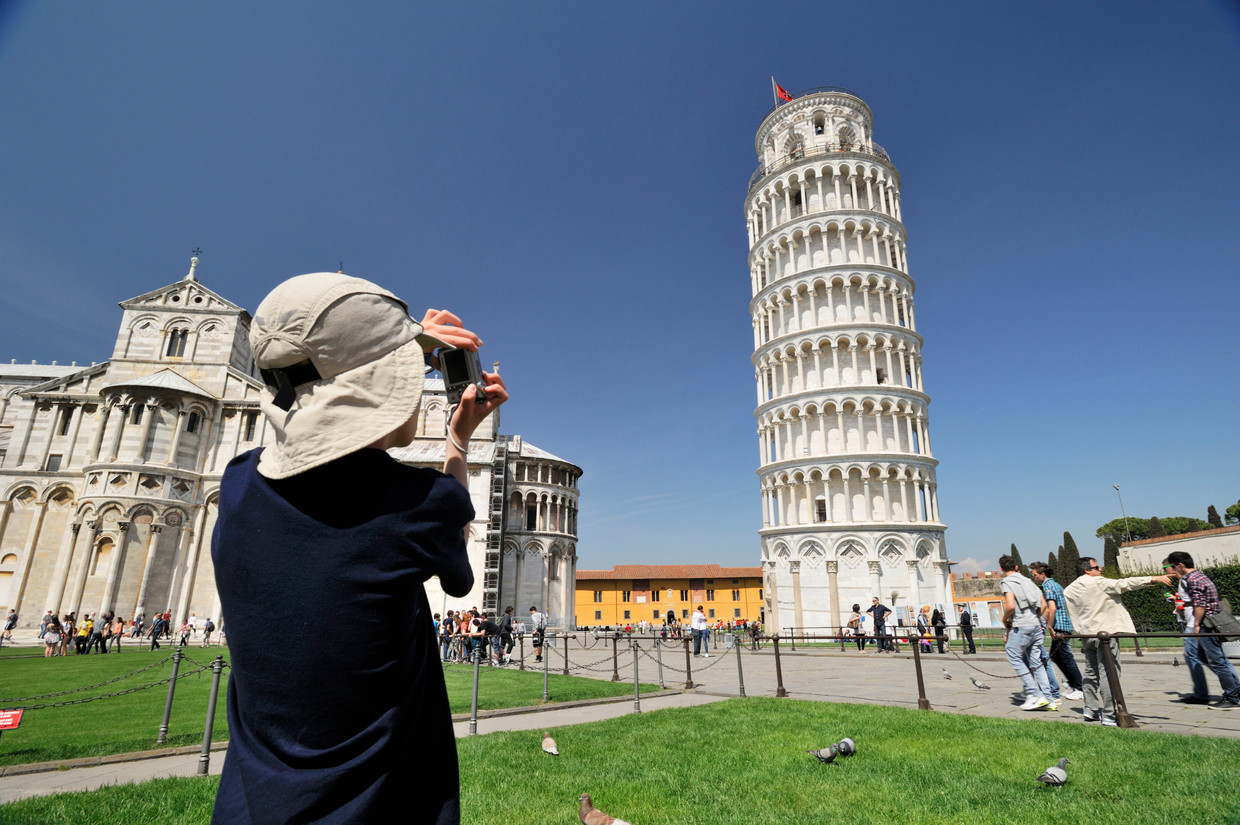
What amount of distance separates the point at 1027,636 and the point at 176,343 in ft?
161

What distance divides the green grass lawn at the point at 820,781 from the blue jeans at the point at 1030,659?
86.2 inches

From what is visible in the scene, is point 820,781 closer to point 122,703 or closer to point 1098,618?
point 1098,618

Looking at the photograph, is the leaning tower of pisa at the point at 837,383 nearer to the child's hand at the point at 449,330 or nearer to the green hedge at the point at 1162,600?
the green hedge at the point at 1162,600

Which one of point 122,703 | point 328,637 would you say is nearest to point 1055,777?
point 328,637

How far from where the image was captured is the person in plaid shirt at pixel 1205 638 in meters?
8.75

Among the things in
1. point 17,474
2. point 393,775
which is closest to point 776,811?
point 393,775

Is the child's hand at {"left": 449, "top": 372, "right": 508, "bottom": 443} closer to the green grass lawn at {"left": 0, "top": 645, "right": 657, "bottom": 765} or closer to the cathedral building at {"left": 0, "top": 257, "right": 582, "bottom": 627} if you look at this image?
the green grass lawn at {"left": 0, "top": 645, "right": 657, "bottom": 765}

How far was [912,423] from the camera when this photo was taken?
123ft

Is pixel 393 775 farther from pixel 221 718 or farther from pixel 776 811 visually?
pixel 221 718

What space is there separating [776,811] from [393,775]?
154 inches

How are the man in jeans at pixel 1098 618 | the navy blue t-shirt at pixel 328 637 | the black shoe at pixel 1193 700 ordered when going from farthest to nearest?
1. the black shoe at pixel 1193 700
2. the man in jeans at pixel 1098 618
3. the navy blue t-shirt at pixel 328 637

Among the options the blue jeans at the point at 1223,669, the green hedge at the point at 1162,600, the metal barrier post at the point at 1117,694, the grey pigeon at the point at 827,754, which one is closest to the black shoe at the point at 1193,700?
the blue jeans at the point at 1223,669

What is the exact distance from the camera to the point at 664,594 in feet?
227

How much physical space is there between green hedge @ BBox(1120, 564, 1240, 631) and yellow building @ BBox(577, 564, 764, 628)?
41.9 metres
